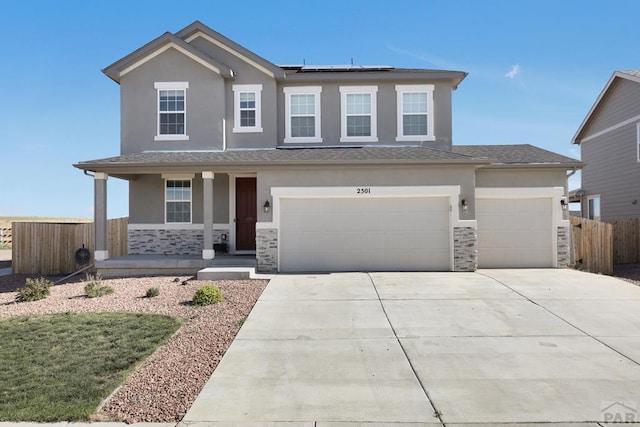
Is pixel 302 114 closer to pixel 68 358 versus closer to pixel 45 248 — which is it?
pixel 45 248

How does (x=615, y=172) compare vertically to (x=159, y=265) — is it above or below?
above

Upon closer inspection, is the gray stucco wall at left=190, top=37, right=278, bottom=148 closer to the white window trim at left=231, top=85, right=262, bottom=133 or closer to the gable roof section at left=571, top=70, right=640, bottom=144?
the white window trim at left=231, top=85, right=262, bottom=133

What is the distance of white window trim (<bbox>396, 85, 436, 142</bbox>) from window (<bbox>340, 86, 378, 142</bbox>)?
86 cm

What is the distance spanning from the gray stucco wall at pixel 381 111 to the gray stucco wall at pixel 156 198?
280 centimetres

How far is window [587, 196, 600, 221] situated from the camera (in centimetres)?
2122

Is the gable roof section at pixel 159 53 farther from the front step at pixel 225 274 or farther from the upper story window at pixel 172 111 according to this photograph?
the front step at pixel 225 274

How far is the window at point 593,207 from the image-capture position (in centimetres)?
2122

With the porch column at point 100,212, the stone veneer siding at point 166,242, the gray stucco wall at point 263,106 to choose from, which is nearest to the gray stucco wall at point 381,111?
the gray stucco wall at point 263,106

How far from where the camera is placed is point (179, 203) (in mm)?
14836

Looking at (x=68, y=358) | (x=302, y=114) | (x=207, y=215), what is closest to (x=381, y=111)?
(x=302, y=114)

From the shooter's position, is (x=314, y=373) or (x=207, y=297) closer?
(x=314, y=373)

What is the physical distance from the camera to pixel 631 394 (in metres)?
4.77

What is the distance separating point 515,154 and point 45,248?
17.3 meters

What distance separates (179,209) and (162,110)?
11.7 ft
